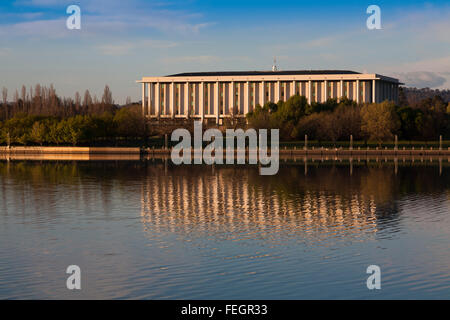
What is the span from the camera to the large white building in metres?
151

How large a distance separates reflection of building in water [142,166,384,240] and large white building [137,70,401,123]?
105 metres

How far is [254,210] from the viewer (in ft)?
103

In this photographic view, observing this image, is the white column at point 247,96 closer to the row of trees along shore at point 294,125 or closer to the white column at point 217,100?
the white column at point 217,100

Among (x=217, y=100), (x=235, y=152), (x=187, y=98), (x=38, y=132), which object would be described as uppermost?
(x=187, y=98)

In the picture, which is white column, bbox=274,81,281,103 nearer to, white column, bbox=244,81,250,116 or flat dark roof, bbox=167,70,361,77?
flat dark roof, bbox=167,70,361,77

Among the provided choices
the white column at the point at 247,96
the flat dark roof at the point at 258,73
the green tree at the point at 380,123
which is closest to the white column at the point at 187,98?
the flat dark roof at the point at 258,73

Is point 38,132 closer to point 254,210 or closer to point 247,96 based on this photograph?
point 247,96

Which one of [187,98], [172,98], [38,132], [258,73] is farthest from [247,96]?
[38,132]

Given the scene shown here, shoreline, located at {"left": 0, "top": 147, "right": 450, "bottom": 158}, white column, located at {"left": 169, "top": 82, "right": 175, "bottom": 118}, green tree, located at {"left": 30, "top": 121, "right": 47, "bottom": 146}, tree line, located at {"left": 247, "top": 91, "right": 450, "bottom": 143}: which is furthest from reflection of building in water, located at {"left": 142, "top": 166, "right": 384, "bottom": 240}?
white column, located at {"left": 169, "top": 82, "right": 175, "bottom": 118}

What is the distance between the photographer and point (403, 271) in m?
18.5

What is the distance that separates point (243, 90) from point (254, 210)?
433 feet

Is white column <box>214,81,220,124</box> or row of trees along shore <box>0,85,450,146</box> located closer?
row of trees along shore <box>0,85,450,146</box>

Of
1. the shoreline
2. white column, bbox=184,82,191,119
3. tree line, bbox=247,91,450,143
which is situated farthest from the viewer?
white column, bbox=184,82,191,119
